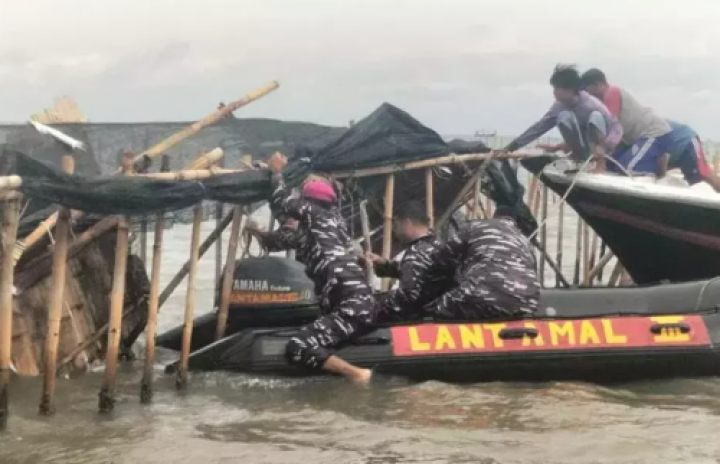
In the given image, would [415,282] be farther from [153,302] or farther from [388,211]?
[153,302]

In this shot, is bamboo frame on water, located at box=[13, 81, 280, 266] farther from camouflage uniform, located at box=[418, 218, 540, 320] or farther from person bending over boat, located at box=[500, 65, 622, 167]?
person bending over boat, located at box=[500, 65, 622, 167]

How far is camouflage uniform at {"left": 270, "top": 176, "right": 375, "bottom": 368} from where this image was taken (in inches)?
299

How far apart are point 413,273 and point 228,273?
61.8 inches

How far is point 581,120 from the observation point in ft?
35.3

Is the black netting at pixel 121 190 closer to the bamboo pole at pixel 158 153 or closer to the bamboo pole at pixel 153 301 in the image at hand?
the bamboo pole at pixel 153 301

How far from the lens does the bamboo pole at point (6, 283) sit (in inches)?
223

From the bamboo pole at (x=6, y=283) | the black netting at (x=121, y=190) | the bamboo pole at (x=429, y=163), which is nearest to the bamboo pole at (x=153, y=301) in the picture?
the black netting at (x=121, y=190)

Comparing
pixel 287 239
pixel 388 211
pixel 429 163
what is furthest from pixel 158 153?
pixel 429 163

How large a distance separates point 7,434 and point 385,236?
4.83 meters

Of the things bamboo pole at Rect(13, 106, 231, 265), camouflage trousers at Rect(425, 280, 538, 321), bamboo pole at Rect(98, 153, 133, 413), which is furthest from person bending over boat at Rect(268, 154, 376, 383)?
bamboo pole at Rect(98, 153, 133, 413)

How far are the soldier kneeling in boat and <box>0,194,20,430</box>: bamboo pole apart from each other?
139 inches

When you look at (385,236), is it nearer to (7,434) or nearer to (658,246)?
(658,246)

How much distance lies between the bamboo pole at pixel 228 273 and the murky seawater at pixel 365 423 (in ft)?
1.57

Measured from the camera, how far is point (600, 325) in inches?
305
